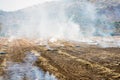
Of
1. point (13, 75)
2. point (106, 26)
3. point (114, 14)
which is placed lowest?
point (13, 75)

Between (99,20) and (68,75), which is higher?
(99,20)

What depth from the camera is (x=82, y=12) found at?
542ft

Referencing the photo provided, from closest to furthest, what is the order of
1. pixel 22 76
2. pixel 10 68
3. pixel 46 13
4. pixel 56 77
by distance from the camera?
pixel 56 77, pixel 22 76, pixel 10 68, pixel 46 13

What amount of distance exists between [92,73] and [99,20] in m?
123

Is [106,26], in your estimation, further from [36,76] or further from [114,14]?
[36,76]

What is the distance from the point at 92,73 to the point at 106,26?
11148 centimetres

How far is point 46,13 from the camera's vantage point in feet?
654

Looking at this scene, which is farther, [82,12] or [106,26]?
[82,12]

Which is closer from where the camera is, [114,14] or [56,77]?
[56,77]

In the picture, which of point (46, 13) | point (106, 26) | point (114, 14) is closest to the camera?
point (106, 26)

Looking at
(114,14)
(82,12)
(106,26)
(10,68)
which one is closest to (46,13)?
(82,12)

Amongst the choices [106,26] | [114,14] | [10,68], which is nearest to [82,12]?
[114,14]

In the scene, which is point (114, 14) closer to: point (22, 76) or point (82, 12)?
A: point (82, 12)

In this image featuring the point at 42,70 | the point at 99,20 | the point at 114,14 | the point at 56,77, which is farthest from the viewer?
the point at 114,14
